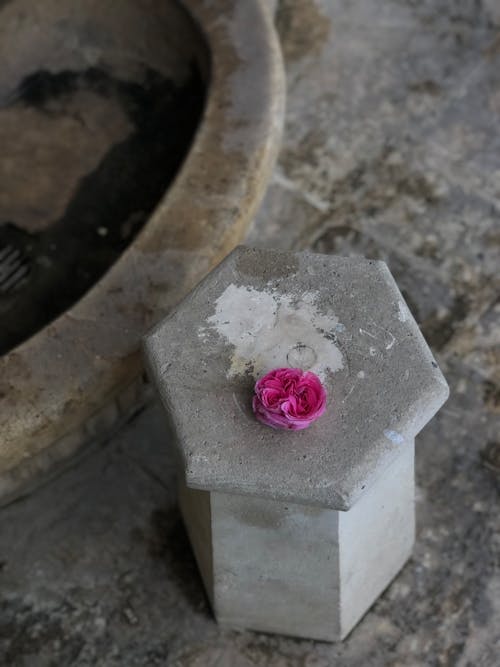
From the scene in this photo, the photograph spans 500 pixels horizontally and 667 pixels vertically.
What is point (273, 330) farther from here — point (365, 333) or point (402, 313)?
point (402, 313)

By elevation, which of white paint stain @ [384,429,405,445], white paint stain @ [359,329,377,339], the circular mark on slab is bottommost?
white paint stain @ [384,429,405,445]

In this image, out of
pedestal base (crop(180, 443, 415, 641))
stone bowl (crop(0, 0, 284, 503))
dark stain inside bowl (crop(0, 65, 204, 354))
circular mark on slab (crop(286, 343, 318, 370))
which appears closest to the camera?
circular mark on slab (crop(286, 343, 318, 370))

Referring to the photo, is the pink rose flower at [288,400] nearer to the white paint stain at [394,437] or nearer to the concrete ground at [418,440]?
the white paint stain at [394,437]

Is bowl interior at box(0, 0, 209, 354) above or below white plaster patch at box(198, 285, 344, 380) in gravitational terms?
below

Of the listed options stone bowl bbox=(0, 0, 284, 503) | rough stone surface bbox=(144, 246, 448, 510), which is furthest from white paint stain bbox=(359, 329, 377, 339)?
stone bowl bbox=(0, 0, 284, 503)

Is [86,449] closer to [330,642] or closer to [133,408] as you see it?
[133,408]

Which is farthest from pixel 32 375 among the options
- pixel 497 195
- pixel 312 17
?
pixel 312 17

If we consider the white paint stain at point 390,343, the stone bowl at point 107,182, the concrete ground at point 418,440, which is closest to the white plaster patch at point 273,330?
the white paint stain at point 390,343

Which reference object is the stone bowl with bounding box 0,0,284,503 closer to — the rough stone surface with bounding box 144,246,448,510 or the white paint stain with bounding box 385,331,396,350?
the rough stone surface with bounding box 144,246,448,510
